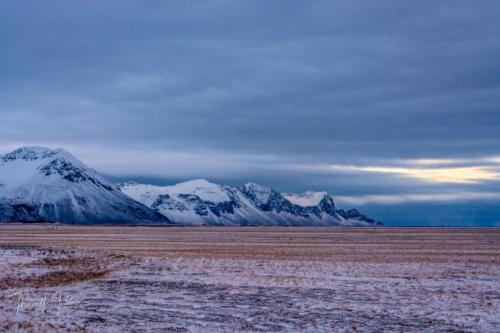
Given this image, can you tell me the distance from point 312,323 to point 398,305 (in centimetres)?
456

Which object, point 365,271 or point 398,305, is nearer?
point 398,305

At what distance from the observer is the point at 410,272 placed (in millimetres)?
33688

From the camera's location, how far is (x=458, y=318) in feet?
64.3

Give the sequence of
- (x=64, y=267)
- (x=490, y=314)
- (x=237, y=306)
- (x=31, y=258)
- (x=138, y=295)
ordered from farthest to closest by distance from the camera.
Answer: (x=31, y=258) → (x=64, y=267) → (x=138, y=295) → (x=237, y=306) → (x=490, y=314)

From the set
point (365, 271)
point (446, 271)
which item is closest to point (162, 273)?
point (365, 271)

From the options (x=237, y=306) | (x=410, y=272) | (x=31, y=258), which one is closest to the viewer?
(x=237, y=306)

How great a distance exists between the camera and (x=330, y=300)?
2350 centimetres

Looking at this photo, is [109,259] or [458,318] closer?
[458,318]

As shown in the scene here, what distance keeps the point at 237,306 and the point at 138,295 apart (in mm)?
4845

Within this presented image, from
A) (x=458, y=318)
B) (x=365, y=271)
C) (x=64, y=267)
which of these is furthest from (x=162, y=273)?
(x=458, y=318)

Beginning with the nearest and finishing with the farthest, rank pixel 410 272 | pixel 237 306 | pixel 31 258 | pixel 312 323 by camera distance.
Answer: pixel 312 323
pixel 237 306
pixel 410 272
pixel 31 258

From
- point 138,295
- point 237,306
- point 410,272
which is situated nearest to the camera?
point 237,306

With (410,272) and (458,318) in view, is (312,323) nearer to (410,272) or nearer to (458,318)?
(458,318)

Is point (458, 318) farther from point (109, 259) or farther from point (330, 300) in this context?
point (109, 259)
